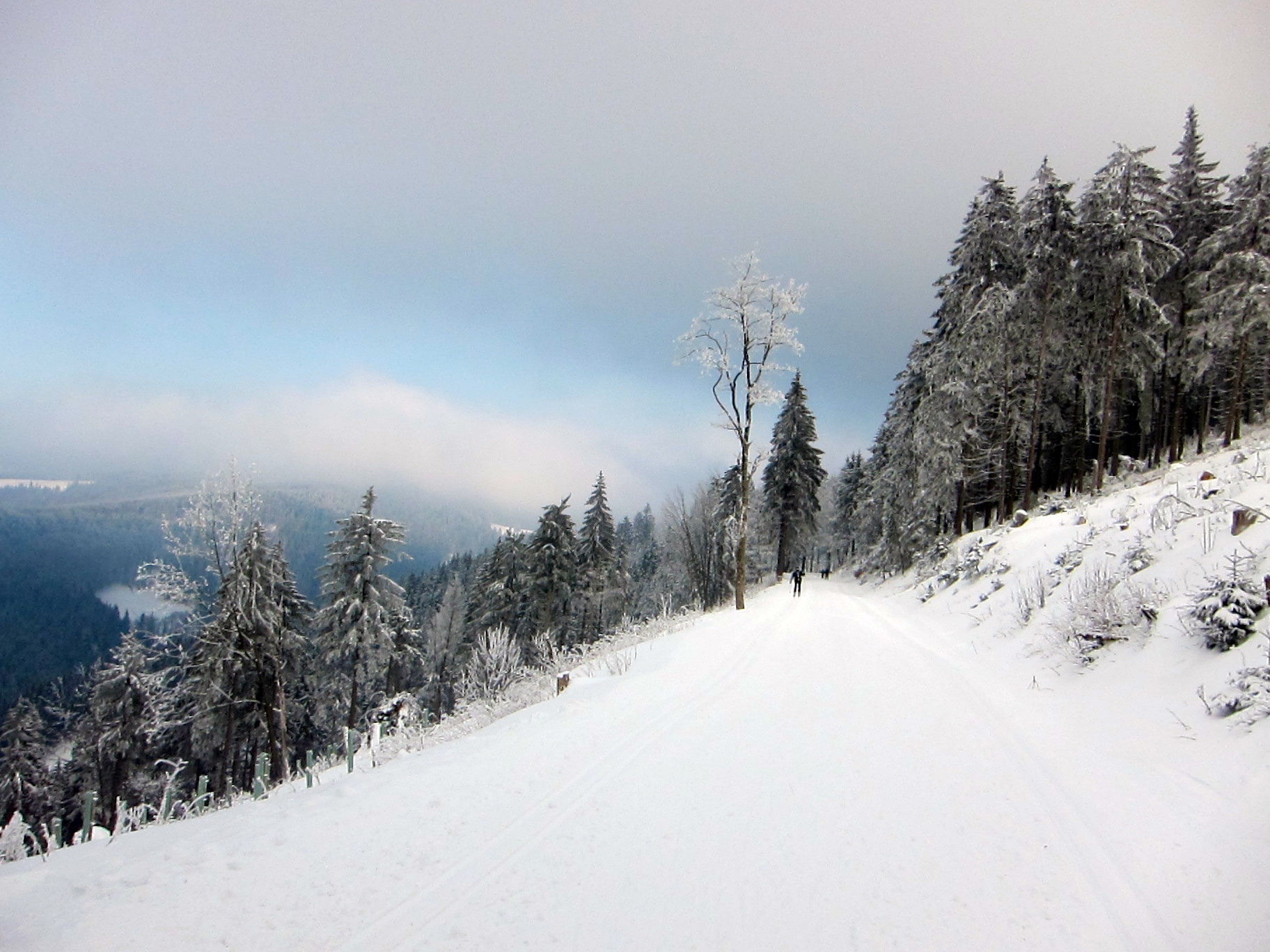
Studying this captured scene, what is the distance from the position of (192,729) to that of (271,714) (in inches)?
334

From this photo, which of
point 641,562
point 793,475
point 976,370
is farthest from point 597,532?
point 641,562

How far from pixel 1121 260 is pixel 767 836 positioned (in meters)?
25.0

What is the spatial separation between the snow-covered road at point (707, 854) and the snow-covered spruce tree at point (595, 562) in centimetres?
3130

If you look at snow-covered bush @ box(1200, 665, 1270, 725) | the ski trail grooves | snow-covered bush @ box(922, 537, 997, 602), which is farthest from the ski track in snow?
snow-covered bush @ box(922, 537, 997, 602)

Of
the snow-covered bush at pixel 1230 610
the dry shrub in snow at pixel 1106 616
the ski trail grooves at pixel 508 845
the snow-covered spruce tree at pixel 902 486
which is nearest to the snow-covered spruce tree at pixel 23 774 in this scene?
the ski trail grooves at pixel 508 845

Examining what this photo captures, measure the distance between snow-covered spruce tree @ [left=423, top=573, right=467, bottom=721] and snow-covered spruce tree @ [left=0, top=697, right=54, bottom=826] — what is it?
20554 millimetres

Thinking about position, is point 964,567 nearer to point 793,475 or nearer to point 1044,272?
point 1044,272

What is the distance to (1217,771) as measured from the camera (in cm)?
388

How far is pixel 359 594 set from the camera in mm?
26078

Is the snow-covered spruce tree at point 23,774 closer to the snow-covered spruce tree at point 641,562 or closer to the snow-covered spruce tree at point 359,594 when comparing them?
the snow-covered spruce tree at point 359,594

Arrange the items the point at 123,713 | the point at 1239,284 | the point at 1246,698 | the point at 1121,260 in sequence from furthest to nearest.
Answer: the point at 123,713 → the point at 1239,284 → the point at 1121,260 → the point at 1246,698

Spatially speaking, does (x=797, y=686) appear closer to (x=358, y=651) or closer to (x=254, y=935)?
(x=254, y=935)

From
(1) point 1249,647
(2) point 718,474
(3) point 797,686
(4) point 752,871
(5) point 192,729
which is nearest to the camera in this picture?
(4) point 752,871

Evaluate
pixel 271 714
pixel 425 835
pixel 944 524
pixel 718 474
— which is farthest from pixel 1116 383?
pixel 271 714
